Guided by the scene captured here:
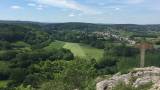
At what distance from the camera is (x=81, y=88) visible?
125ft

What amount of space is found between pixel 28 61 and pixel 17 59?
3.79 metres

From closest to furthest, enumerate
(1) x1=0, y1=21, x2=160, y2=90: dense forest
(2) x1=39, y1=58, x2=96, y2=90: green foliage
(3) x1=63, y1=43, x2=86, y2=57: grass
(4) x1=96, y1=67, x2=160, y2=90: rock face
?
1. (4) x1=96, y1=67, x2=160, y2=90: rock face
2. (2) x1=39, y1=58, x2=96, y2=90: green foliage
3. (1) x1=0, y1=21, x2=160, y2=90: dense forest
4. (3) x1=63, y1=43, x2=86, y2=57: grass

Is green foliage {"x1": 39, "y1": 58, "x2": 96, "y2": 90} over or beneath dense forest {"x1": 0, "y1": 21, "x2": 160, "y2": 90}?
over

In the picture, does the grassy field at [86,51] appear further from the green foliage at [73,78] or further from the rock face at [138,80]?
the rock face at [138,80]

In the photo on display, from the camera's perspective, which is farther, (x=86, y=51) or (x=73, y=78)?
(x=86, y=51)

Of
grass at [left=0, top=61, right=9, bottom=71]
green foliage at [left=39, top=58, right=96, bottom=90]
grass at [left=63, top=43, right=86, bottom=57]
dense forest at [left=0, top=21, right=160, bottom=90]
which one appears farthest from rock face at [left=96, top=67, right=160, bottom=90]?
grass at [left=63, top=43, right=86, bottom=57]

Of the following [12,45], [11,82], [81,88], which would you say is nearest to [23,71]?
[11,82]

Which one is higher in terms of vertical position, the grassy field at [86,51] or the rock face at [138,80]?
the rock face at [138,80]

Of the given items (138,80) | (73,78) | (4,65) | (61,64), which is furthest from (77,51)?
(138,80)

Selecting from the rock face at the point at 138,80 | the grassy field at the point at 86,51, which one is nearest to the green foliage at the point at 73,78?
the rock face at the point at 138,80

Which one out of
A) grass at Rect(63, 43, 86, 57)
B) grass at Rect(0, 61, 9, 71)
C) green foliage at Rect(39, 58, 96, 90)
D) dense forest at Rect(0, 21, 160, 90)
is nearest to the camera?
green foliage at Rect(39, 58, 96, 90)

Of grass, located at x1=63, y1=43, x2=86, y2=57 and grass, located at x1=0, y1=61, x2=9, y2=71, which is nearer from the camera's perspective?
grass, located at x1=0, y1=61, x2=9, y2=71

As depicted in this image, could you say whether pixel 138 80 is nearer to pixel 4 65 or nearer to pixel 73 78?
pixel 73 78

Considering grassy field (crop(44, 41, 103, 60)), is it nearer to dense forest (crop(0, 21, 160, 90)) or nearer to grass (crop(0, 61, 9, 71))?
dense forest (crop(0, 21, 160, 90))
